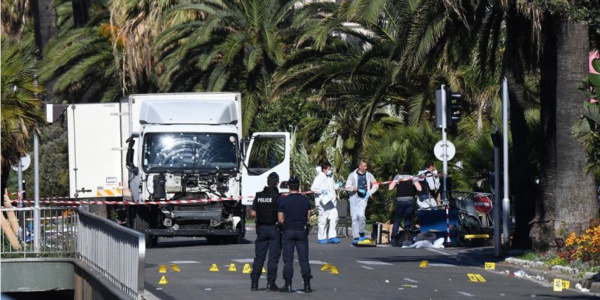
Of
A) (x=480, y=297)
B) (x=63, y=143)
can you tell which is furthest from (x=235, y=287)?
(x=63, y=143)

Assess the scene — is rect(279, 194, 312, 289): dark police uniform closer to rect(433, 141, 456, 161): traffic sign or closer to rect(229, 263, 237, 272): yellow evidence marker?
rect(229, 263, 237, 272): yellow evidence marker

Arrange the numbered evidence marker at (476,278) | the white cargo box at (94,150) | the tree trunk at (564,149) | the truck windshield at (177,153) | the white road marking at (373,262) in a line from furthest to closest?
the white cargo box at (94,150)
the truck windshield at (177,153)
the white road marking at (373,262)
the tree trunk at (564,149)
the numbered evidence marker at (476,278)

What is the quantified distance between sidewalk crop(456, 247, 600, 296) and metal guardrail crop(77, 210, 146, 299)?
6810 millimetres

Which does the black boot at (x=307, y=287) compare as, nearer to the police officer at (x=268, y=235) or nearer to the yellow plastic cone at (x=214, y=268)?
the police officer at (x=268, y=235)

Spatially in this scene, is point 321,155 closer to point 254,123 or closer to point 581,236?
point 254,123

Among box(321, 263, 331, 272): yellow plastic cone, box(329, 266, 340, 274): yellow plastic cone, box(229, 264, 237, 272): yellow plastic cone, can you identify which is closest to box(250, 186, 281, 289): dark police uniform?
box(329, 266, 340, 274): yellow plastic cone

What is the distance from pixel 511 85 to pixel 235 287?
8.66 meters

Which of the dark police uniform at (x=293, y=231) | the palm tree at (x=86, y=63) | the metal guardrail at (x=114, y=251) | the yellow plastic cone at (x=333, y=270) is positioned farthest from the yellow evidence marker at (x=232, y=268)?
the palm tree at (x=86, y=63)

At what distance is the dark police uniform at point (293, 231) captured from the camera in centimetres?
1748

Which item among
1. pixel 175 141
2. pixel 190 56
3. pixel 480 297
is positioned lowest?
pixel 480 297

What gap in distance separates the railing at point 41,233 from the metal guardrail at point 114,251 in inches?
32.3

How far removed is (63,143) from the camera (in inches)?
1964

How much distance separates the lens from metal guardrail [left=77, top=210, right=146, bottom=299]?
12531 mm

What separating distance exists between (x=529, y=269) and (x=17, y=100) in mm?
9694
